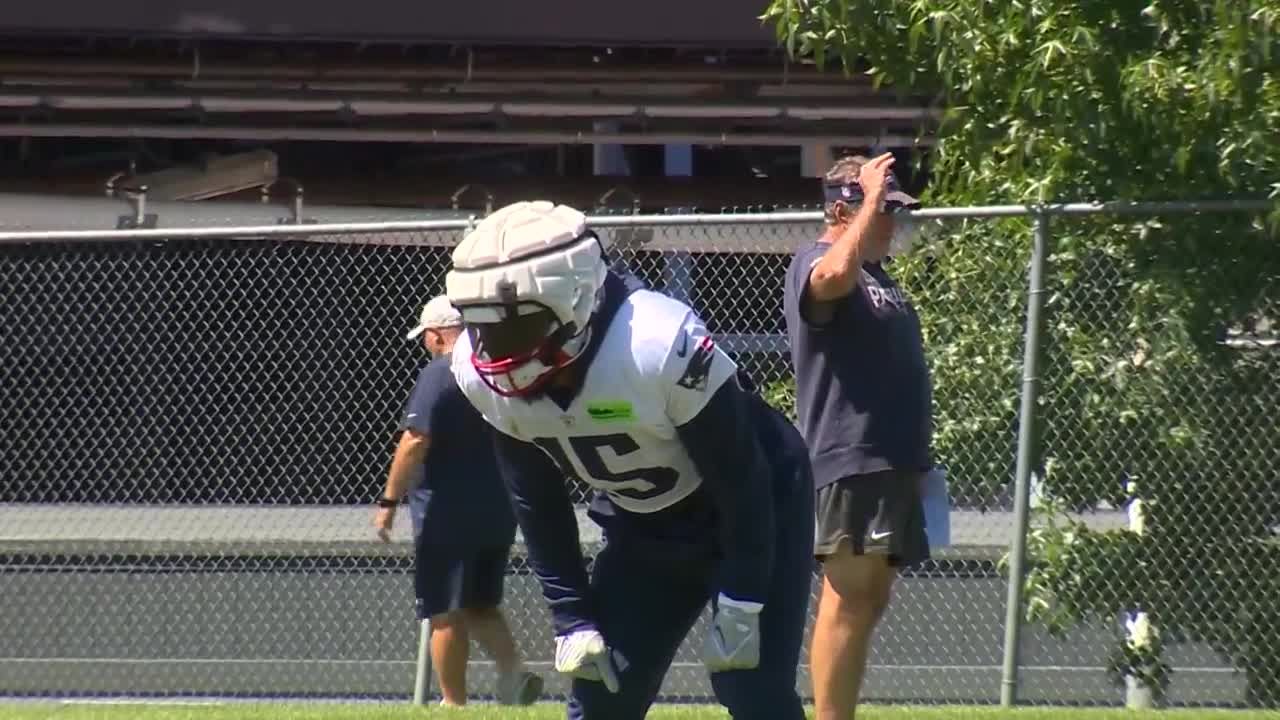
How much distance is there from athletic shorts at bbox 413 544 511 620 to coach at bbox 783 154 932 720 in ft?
7.69

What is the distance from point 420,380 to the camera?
7.54 m

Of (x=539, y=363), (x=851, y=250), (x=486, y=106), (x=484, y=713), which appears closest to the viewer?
(x=539, y=363)

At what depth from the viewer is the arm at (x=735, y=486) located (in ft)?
12.2

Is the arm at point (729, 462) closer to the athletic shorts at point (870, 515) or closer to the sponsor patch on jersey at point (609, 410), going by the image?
the sponsor patch on jersey at point (609, 410)

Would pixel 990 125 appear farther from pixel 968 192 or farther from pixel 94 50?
pixel 94 50

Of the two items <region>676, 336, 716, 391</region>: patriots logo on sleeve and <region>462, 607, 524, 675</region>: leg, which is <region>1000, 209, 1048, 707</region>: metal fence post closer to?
<region>462, 607, 524, 675</region>: leg

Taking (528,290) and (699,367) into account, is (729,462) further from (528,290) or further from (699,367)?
(528,290)

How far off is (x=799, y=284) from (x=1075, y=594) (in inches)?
106

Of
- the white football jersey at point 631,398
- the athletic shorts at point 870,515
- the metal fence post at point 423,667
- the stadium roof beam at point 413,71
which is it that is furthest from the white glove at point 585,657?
the stadium roof beam at point 413,71

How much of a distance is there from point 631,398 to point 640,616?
0.61 meters

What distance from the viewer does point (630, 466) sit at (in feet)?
12.7

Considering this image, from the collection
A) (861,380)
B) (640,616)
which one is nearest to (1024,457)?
(861,380)

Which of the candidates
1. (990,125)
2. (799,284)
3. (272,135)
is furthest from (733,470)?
(272,135)

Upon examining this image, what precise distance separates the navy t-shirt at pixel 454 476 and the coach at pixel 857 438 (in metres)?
2.32
